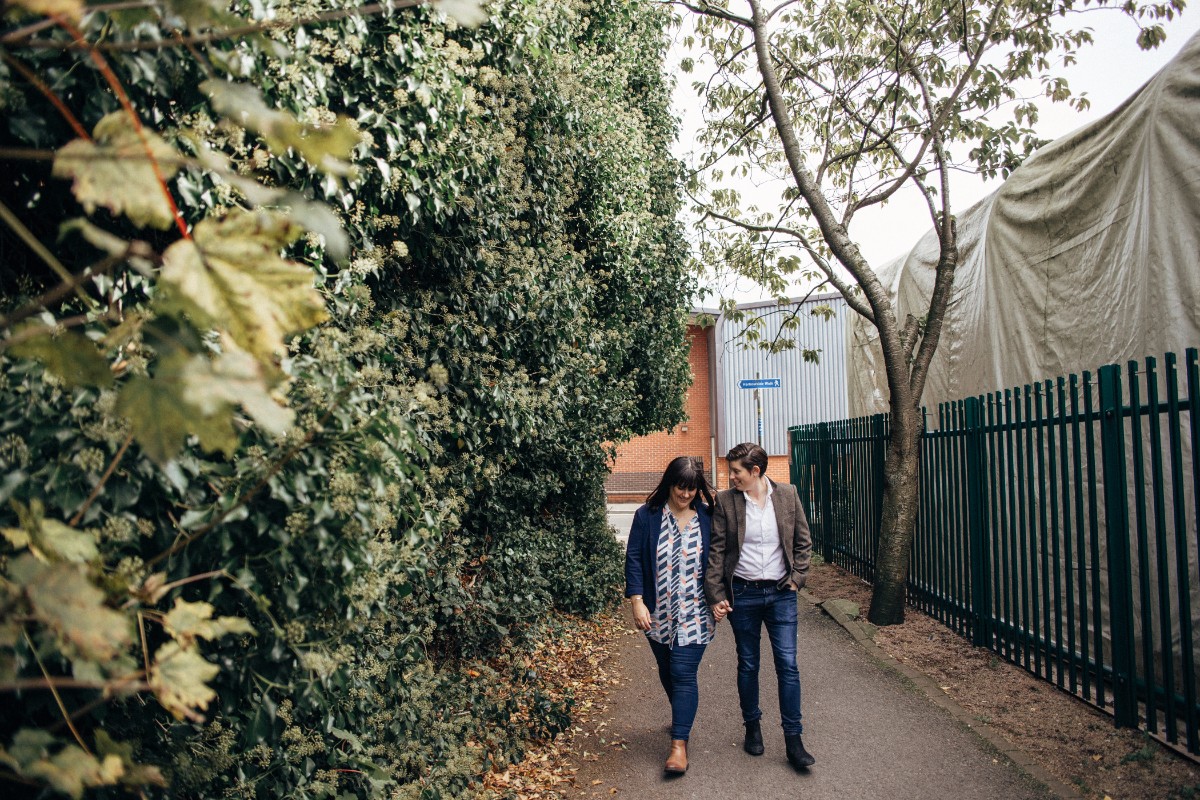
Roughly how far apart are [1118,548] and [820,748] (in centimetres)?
235

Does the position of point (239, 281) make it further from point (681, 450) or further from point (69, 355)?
point (681, 450)

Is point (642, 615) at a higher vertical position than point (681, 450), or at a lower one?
lower

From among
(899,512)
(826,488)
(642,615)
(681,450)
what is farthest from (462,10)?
(681,450)

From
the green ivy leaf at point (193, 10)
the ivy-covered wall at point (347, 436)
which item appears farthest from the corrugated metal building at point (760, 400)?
the green ivy leaf at point (193, 10)

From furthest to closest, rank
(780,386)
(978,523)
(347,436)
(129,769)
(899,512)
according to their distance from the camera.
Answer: (780,386) → (899,512) → (978,523) → (347,436) → (129,769)

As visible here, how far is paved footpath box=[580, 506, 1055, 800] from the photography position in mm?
4680

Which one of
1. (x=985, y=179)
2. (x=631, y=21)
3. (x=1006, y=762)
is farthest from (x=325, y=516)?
(x=631, y=21)

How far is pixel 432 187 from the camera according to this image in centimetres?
418

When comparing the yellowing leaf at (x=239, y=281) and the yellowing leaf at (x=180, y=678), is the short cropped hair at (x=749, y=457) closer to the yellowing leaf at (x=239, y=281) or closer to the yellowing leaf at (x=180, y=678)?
the yellowing leaf at (x=180, y=678)

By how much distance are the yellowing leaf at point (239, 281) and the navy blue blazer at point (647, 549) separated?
4413mm

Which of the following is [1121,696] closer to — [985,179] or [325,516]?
[325,516]

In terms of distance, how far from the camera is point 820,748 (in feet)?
17.3

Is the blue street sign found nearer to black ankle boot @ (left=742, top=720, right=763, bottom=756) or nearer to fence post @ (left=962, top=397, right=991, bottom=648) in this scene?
fence post @ (left=962, top=397, right=991, bottom=648)

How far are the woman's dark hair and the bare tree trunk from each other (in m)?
3.78
